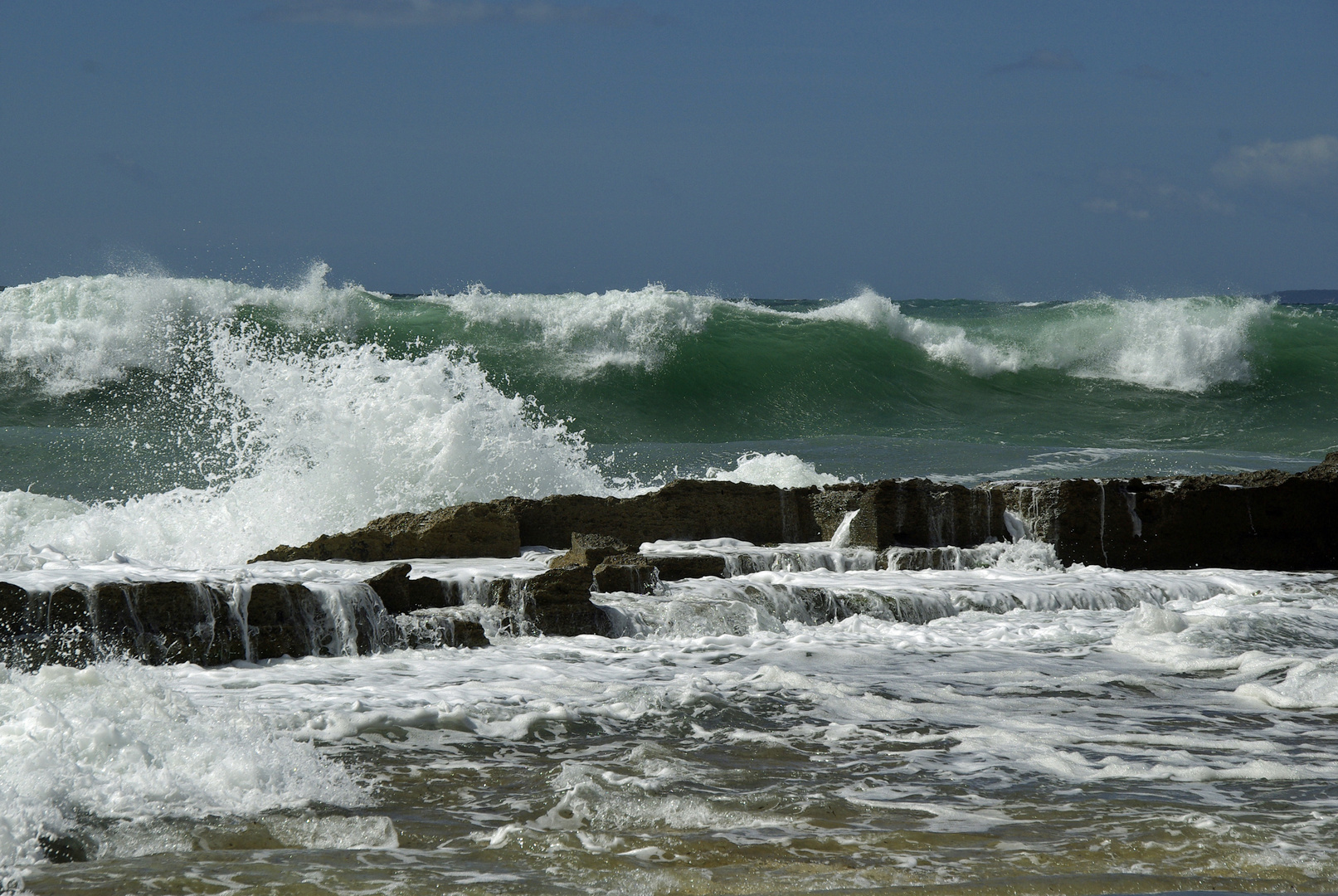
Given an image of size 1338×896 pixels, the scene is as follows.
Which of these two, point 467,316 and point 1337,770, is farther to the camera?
point 467,316

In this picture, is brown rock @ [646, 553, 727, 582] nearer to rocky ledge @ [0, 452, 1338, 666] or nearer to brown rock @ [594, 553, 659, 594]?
rocky ledge @ [0, 452, 1338, 666]

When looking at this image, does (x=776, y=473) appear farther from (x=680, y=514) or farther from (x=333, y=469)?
(x=333, y=469)

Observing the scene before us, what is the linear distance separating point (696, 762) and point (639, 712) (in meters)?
0.75

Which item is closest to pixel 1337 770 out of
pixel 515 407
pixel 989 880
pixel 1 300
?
pixel 989 880

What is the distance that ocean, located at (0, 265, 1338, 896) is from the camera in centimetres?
309

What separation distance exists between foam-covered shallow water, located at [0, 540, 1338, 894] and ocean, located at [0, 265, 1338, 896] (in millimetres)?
17

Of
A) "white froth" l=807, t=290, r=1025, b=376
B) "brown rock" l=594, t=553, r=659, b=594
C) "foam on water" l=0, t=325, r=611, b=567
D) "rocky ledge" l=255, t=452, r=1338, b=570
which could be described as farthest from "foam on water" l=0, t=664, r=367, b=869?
"white froth" l=807, t=290, r=1025, b=376

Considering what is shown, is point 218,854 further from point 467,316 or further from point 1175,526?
point 467,316

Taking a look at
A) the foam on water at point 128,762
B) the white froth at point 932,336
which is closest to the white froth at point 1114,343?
the white froth at point 932,336

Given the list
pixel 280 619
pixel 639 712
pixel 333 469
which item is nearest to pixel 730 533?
pixel 333 469

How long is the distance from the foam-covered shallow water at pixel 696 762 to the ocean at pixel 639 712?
17 mm

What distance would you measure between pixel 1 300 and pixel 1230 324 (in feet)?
76.4

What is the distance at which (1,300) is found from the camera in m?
20.4

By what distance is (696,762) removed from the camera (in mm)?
4051
